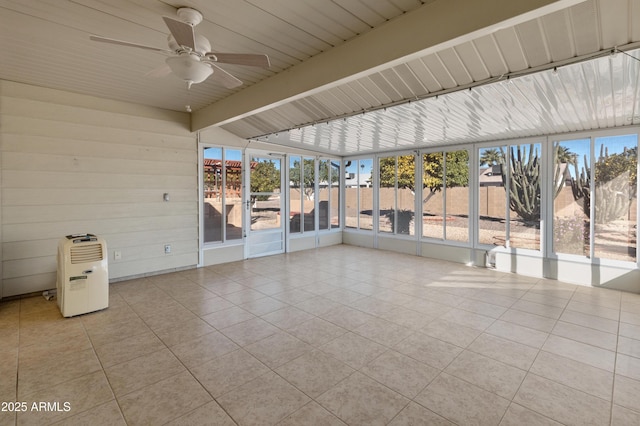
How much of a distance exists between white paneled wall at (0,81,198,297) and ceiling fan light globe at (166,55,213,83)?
9.92 ft

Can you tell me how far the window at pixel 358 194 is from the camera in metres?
8.27

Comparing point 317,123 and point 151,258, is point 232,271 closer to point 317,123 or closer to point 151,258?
point 151,258

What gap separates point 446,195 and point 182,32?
5.99 m

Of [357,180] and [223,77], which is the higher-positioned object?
[223,77]

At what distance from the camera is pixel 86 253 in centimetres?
355

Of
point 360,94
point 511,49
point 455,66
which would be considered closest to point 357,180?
point 360,94

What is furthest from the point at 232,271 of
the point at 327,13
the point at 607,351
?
the point at 607,351

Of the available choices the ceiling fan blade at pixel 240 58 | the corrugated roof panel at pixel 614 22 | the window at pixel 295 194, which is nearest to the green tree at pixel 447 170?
the window at pixel 295 194

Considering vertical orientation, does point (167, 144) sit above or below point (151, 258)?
above

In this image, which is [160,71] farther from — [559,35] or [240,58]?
[559,35]

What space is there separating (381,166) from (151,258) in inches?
220

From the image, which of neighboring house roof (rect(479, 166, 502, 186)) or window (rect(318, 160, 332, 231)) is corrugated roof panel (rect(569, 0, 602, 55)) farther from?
window (rect(318, 160, 332, 231))

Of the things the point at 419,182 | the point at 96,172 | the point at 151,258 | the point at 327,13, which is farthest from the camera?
the point at 419,182

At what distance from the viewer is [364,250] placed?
7.76 m
